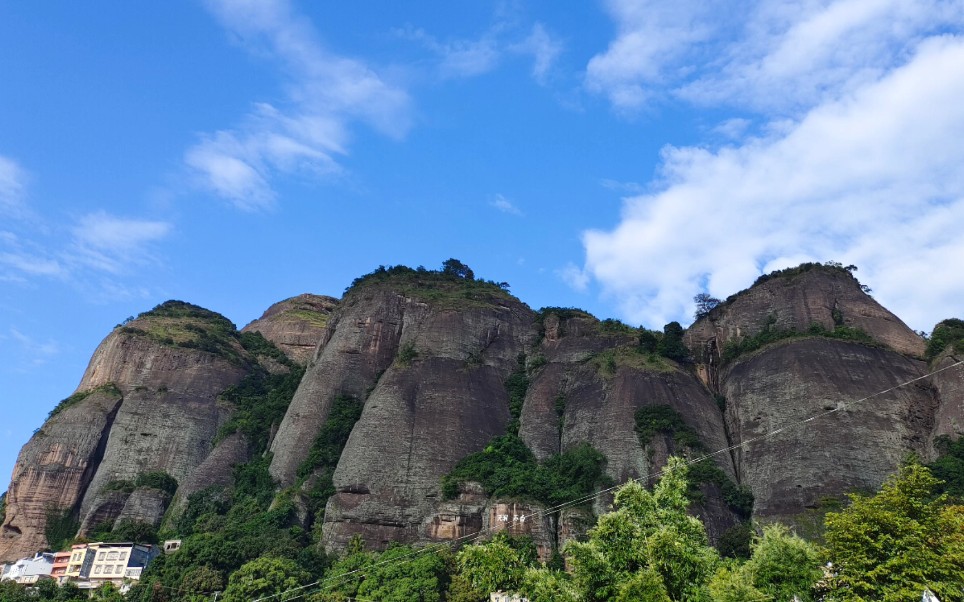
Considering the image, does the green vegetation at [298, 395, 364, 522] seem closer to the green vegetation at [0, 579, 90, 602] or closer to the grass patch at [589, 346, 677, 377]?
the green vegetation at [0, 579, 90, 602]

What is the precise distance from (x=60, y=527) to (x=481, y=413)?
116ft

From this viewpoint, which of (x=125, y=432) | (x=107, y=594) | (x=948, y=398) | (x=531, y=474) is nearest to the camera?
(x=107, y=594)

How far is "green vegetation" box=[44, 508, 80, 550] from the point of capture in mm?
64188

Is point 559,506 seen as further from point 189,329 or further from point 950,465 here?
point 189,329

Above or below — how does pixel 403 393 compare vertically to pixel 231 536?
above

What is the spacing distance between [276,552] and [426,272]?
39.1 metres

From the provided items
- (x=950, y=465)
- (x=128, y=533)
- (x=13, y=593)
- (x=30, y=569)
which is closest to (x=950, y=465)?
(x=950, y=465)

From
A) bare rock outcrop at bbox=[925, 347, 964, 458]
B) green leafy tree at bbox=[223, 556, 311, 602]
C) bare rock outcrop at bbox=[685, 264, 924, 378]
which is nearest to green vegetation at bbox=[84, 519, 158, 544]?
green leafy tree at bbox=[223, 556, 311, 602]

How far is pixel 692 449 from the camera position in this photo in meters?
57.0

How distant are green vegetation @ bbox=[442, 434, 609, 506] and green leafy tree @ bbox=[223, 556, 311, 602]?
1199 centimetres

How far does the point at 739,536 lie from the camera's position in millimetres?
50438

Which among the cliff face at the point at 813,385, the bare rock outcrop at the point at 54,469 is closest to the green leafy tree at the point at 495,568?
the cliff face at the point at 813,385

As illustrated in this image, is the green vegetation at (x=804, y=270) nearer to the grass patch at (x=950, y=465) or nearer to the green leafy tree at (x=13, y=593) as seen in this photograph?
the grass patch at (x=950, y=465)

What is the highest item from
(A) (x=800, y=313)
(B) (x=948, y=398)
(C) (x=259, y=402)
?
(A) (x=800, y=313)
